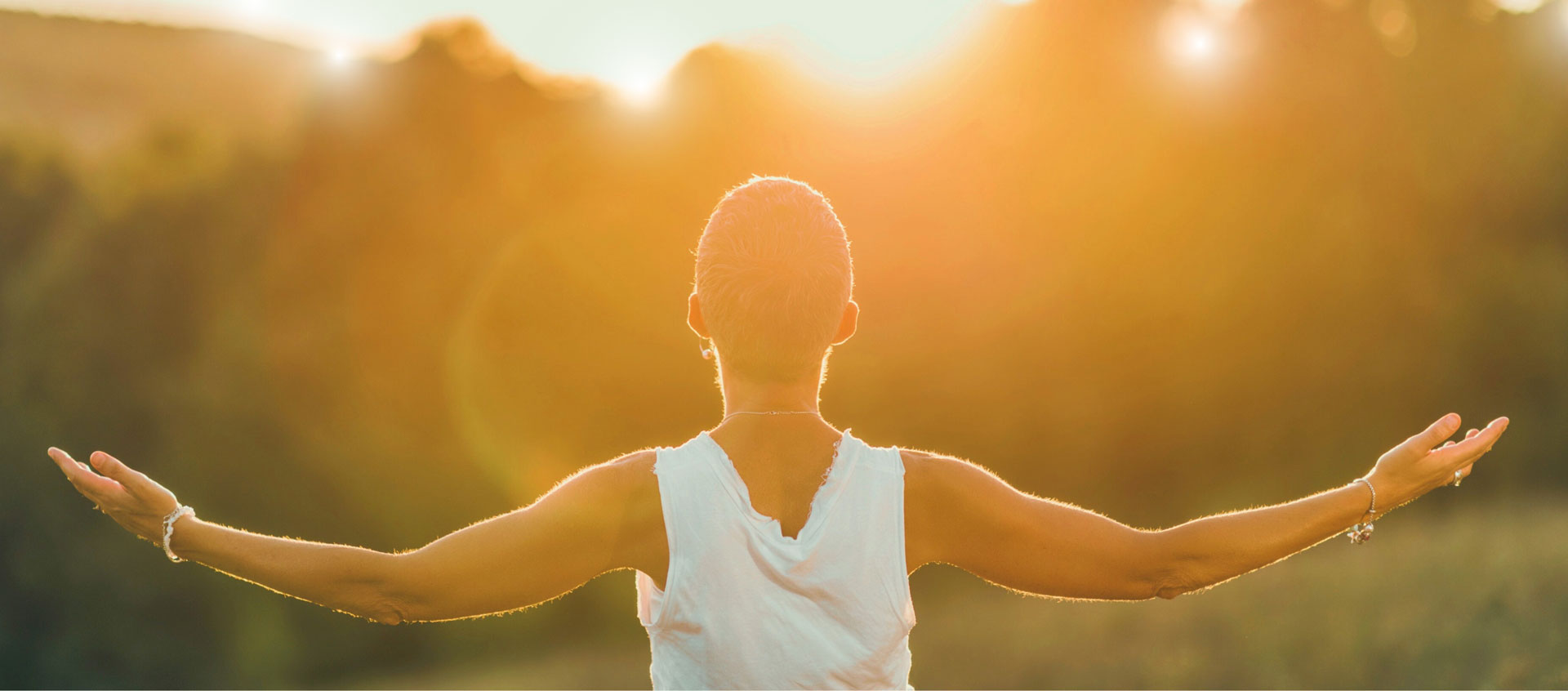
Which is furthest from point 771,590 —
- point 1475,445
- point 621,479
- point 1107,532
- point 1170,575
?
point 1475,445

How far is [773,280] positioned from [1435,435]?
1498mm

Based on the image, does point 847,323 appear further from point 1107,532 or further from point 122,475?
point 122,475

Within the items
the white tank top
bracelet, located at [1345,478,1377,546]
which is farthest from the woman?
bracelet, located at [1345,478,1377,546]

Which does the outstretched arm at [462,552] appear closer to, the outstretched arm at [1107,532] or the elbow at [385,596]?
the elbow at [385,596]

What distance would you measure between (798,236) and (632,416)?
10572mm

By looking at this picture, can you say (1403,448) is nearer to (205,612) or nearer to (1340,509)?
(1340,509)

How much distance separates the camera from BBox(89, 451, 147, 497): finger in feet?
6.58

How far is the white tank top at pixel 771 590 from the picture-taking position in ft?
6.22

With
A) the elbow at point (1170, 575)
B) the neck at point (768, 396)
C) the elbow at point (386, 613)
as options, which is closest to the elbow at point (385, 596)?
the elbow at point (386, 613)

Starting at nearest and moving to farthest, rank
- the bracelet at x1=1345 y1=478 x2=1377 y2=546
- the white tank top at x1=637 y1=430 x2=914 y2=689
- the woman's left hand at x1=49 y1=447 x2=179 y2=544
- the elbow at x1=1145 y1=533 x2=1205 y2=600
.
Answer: the white tank top at x1=637 y1=430 x2=914 y2=689, the woman's left hand at x1=49 y1=447 x2=179 y2=544, the elbow at x1=1145 y1=533 x2=1205 y2=600, the bracelet at x1=1345 y1=478 x2=1377 y2=546

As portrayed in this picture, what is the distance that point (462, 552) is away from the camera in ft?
6.42

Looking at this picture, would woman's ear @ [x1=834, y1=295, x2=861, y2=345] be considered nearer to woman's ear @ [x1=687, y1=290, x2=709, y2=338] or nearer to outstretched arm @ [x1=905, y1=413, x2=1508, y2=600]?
woman's ear @ [x1=687, y1=290, x2=709, y2=338]

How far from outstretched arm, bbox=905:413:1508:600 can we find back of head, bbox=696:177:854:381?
316mm

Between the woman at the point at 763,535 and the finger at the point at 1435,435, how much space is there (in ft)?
1.35
